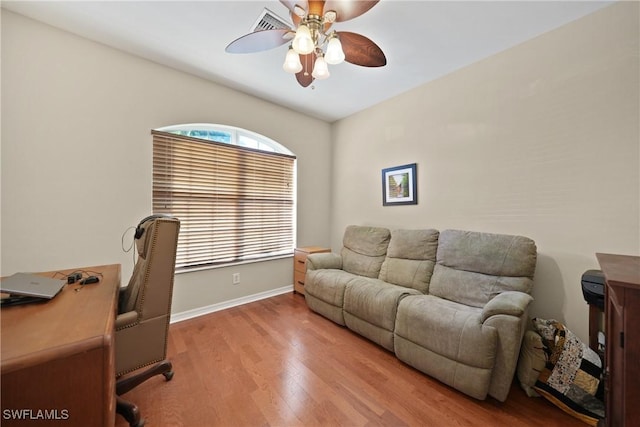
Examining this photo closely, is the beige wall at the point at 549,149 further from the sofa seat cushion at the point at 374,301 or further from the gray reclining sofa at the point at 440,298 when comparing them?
the sofa seat cushion at the point at 374,301

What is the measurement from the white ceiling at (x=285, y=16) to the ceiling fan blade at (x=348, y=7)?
0.51 meters

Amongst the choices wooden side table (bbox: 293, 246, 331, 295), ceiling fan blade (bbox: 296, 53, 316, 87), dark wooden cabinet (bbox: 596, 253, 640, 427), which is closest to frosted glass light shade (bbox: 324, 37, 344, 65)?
ceiling fan blade (bbox: 296, 53, 316, 87)

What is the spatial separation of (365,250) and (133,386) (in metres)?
2.37

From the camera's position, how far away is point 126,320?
4.38ft

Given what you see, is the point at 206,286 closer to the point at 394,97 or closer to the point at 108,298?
the point at 108,298

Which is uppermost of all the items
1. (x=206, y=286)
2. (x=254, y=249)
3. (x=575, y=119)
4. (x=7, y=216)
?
(x=575, y=119)

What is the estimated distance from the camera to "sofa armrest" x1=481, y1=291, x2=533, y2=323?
1.49m

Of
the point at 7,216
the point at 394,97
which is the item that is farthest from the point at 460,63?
the point at 7,216

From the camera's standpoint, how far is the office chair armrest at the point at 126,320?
131 cm

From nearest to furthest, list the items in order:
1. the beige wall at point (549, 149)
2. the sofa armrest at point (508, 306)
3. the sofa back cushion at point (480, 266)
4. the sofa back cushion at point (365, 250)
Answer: the sofa armrest at point (508, 306) < the beige wall at point (549, 149) < the sofa back cushion at point (480, 266) < the sofa back cushion at point (365, 250)

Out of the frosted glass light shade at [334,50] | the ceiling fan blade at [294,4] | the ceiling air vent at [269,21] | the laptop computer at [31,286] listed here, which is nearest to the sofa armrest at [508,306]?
the frosted glass light shade at [334,50]

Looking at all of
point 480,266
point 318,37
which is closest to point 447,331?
point 480,266

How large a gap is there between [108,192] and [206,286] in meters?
1.33

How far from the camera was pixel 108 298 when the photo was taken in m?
1.09
